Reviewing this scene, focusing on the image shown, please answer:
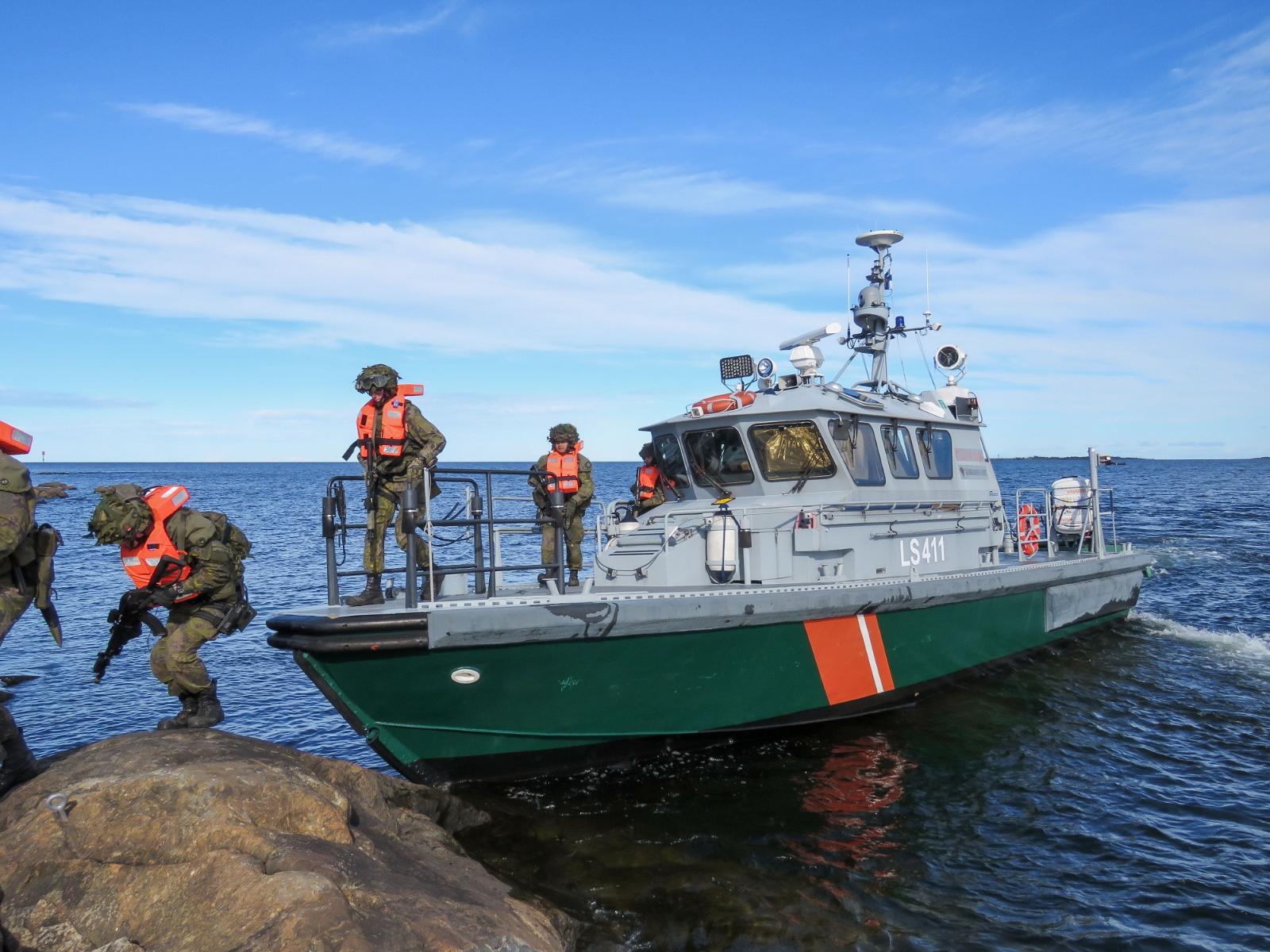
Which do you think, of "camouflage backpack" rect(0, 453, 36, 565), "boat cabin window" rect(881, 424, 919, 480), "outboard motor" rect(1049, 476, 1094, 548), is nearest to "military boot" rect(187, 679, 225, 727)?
"camouflage backpack" rect(0, 453, 36, 565)

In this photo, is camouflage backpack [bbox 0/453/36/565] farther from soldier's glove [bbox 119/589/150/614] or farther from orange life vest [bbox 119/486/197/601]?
soldier's glove [bbox 119/589/150/614]

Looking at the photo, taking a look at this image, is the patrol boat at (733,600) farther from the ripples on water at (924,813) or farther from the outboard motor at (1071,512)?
the outboard motor at (1071,512)

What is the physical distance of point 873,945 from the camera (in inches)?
183

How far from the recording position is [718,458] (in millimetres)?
8336

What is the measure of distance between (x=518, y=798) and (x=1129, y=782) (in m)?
4.70

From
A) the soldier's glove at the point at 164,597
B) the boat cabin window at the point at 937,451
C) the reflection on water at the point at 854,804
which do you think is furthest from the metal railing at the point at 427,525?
the boat cabin window at the point at 937,451

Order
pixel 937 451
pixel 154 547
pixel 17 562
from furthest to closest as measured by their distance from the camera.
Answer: pixel 937 451, pixel 154 547, pixel 17 562

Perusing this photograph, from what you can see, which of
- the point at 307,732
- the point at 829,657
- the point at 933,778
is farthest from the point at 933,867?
the point at 307,732

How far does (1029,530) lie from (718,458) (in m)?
5.47

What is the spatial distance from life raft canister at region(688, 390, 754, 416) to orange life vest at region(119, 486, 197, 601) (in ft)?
14.8

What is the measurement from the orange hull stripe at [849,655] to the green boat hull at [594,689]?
0.5 inches

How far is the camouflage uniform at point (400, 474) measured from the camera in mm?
6070

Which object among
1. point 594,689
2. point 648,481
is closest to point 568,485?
point 648,481

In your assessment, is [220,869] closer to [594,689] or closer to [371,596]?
[371,596]
